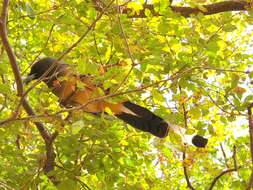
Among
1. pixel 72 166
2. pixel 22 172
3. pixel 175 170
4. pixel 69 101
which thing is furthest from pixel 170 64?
pixel 175 170

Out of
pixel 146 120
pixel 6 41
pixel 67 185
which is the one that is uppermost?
pixel 6 41

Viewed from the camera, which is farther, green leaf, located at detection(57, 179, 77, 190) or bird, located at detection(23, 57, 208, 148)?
green leaf, located at detection(57, 179, 77, 190)

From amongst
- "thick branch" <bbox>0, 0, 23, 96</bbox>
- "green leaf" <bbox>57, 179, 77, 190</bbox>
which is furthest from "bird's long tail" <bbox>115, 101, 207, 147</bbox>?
"thick branch" <bbox>0, 0, 23, 96</bbox>

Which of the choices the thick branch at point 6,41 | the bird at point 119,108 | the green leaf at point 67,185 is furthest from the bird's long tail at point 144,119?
the thick branch at point 6,41

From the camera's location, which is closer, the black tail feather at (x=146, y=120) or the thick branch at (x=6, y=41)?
the thick branch at (x=6, y=41)

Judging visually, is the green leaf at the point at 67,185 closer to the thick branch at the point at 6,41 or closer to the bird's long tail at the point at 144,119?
the bird's long tail at the point at 144,119

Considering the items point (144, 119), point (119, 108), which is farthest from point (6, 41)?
point (144, 119)

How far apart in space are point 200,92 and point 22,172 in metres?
1.36

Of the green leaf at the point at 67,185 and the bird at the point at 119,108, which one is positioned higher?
the bird at the point at 119,108

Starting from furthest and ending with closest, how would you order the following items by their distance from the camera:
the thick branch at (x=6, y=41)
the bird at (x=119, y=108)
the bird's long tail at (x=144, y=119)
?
the bird's long tail at (x=144, y=119)
the bird at (x=119, y=108)
the thick branch at (x=6, y=41)

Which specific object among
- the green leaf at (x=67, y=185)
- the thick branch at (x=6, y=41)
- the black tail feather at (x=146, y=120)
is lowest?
the green leaf at (x=67, y=185)

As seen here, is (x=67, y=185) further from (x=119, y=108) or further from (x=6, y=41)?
(x=6, y=41)

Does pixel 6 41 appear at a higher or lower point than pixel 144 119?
higher

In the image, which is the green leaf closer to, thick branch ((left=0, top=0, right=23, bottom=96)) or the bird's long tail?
the bird's long tail
